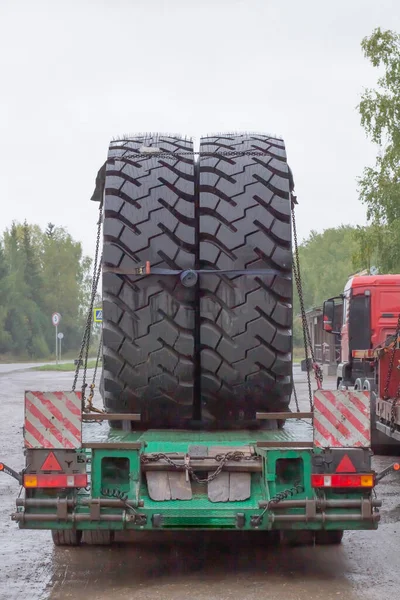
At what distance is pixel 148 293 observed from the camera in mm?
7383

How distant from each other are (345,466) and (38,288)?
346 feet

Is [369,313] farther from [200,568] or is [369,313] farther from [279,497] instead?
[279,497]

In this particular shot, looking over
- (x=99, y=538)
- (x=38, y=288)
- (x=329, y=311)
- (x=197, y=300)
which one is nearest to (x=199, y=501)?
(x=99, y=538)

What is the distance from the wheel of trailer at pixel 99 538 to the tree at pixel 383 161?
80.0 ft

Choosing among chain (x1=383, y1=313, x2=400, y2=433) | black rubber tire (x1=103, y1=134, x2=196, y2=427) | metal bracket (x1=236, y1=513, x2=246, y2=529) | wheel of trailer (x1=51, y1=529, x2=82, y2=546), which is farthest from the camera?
chain (x1=383, y1=313, x2=400, y2=433)

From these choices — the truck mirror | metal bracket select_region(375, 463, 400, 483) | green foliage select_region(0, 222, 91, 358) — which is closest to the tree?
the truck mirror

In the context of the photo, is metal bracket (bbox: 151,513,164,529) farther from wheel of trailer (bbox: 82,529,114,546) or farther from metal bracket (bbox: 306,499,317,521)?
wheel of trailer (bbox: 82,529,114,546)

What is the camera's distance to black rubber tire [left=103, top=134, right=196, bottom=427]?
736 cm

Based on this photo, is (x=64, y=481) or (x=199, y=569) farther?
(x=199, y=569)

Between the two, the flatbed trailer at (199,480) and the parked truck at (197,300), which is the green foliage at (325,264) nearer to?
the parked truck at (197,300)

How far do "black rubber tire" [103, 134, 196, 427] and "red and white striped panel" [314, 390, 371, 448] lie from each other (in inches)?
55.8

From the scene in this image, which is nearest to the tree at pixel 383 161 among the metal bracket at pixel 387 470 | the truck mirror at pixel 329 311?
the truck mirror at pixel 329 311

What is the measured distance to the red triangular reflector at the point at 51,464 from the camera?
620 cm

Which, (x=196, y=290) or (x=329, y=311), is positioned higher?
(x=329, y=311)
